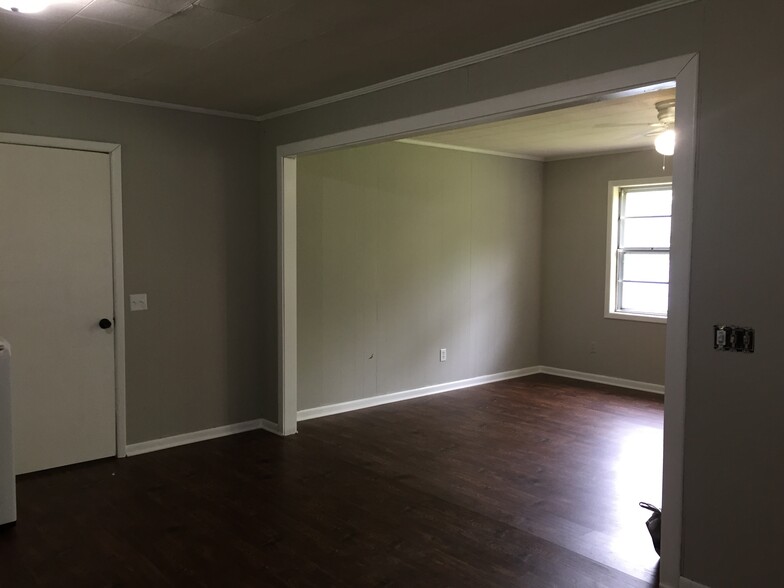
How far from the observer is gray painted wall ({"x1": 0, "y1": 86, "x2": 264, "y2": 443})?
14.7 ft

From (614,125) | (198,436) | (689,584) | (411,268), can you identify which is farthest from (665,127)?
(198,436)

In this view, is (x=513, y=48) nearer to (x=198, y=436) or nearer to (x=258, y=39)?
(x=258, y=39)

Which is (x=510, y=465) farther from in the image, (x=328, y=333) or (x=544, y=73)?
(x=544, y=73)

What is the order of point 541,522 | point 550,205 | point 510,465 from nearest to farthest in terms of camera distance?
point 541,522
point 510,465
point 550,205

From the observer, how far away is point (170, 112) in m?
4.65

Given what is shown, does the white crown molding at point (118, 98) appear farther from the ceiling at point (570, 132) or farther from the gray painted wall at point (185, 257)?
the ceiling at point (570, 132)

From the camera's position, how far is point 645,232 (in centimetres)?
678

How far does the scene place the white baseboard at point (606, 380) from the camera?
6586 millimetres

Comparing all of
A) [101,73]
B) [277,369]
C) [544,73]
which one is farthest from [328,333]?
[544,73]

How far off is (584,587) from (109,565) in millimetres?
2118

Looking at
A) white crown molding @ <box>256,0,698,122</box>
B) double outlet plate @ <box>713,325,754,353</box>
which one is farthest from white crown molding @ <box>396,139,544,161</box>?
double outlet plate @ <box>713,325,754,353</box>

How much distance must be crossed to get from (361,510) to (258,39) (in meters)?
2.52

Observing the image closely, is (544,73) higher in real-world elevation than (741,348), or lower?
higher

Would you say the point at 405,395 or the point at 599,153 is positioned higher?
the point at 599,153
